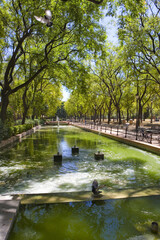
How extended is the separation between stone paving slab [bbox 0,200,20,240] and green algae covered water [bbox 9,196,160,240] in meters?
0.32

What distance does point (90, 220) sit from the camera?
15.1ft

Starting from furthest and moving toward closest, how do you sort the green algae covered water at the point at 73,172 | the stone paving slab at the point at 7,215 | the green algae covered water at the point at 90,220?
the green algae covered water at the point at 73,172 → the green algae covered water at the point at 90,220 → the stone paving slab at the point at 7,215

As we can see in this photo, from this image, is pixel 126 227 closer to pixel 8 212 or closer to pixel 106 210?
pixel 106 210

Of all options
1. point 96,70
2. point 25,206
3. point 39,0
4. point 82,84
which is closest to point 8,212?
point 25,206

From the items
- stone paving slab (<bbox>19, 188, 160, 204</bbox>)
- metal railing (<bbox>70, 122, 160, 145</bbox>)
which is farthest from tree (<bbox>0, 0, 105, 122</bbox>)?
stone paving slab (<bbox>19, 188, 160, 204</bbox>)

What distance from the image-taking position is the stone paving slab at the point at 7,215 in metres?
3.54

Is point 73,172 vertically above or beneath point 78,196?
beneath

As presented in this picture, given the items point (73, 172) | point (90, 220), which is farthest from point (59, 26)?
point (90, 220)

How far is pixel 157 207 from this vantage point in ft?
16.9

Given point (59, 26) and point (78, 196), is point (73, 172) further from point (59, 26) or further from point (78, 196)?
point (59, 26)

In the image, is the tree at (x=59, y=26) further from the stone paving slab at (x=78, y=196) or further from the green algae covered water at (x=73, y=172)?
the stone paving slab at (x=78, y=196)

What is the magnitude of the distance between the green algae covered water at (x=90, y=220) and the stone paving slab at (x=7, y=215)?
32 centimetres

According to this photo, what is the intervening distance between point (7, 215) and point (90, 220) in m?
1.85

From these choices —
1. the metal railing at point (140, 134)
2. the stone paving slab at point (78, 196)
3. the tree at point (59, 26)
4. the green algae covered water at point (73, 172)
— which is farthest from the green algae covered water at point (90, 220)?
the tree at point (59, 26)
